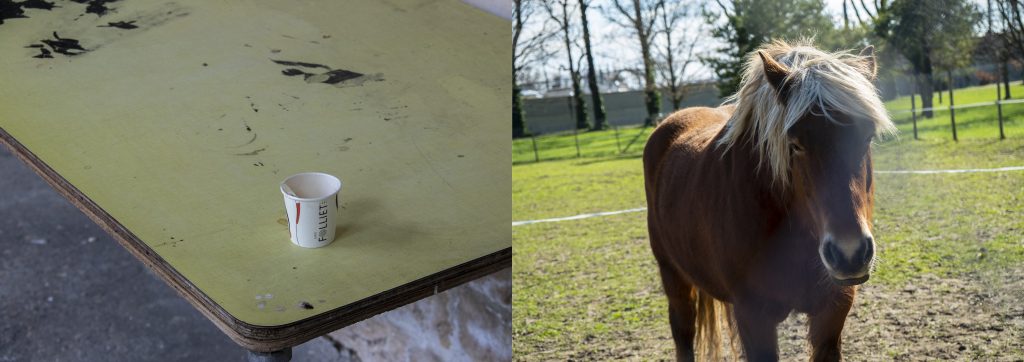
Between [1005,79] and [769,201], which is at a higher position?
[1005,79]

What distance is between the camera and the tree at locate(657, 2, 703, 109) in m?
1.34

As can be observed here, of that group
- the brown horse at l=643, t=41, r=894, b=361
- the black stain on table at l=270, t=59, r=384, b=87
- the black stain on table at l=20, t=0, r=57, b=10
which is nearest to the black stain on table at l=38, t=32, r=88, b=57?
the black stain on table at l=20, t=0, r=57, b=10

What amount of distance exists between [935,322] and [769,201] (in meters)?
0.27

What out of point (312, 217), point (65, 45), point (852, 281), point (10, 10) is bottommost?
point (852, 281)

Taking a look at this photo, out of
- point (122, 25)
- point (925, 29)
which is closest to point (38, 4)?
point (122, 25)

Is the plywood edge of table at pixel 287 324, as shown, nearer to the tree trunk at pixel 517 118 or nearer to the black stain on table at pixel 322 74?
the tree trunk at pixel 517 118

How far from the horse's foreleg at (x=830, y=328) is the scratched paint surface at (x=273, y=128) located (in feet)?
1.62

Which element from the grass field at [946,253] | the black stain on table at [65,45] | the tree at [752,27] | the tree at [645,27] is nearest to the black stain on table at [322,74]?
the black stain on table at [65,45]

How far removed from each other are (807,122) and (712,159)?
28 centimetres

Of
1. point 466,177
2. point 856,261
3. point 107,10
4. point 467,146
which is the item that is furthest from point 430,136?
point 107,10

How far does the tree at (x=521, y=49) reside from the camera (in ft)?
4.64

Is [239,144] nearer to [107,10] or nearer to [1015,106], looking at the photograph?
[107,10]

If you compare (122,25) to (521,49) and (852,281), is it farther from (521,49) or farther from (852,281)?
(852,281)

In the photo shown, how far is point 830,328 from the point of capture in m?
1.20
